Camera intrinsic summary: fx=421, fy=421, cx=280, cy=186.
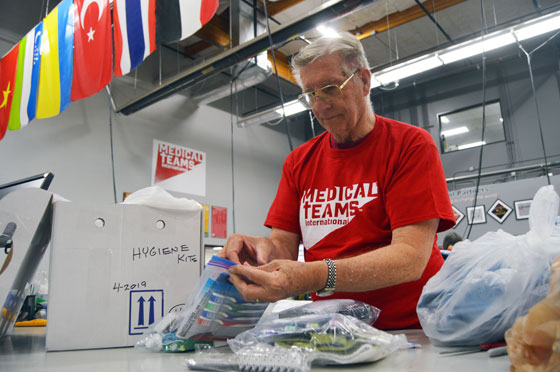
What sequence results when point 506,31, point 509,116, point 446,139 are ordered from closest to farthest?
point 506,31 → point 509,116 → point 446,139

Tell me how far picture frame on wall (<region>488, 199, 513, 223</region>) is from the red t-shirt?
5.43 m

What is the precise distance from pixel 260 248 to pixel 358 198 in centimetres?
29

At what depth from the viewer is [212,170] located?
7035 mm

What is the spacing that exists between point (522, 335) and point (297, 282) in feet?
1.17

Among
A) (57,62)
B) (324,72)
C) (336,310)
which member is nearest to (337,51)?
(324,72)

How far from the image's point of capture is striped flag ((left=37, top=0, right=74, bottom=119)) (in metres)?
2.28

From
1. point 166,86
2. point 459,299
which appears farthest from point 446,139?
point 459,299

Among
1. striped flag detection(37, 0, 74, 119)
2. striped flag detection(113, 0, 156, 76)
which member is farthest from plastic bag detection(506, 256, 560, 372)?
striped flag detection(37, 0, 74, 119)

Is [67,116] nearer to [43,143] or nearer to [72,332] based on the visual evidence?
[43,143]

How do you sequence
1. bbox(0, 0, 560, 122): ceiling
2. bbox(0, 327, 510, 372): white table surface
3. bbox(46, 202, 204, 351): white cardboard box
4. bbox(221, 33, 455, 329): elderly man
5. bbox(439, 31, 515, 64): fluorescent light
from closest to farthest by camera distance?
1. bbox(0, 327, 510, 372): white table surface
2. bbox(46, 202, 204, 351): white cardboard box
3. bbox(221, 33, 455, 329): elderly man
4. bbox(439, 31, 515, 64): fluorescent light
5. bbox(0, 0, 560, 122): ceiling

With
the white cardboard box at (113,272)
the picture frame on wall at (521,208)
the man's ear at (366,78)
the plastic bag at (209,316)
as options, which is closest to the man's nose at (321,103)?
the man's ear at (366,78)

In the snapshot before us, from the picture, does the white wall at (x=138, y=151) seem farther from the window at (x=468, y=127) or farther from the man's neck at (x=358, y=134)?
the man's neck at (x=358, y=134)

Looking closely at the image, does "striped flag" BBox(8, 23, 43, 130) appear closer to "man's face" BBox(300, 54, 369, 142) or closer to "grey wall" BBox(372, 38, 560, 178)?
"man's face" BBox(300, 54, 369, 142)

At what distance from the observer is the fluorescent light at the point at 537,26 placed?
14.1 feet
